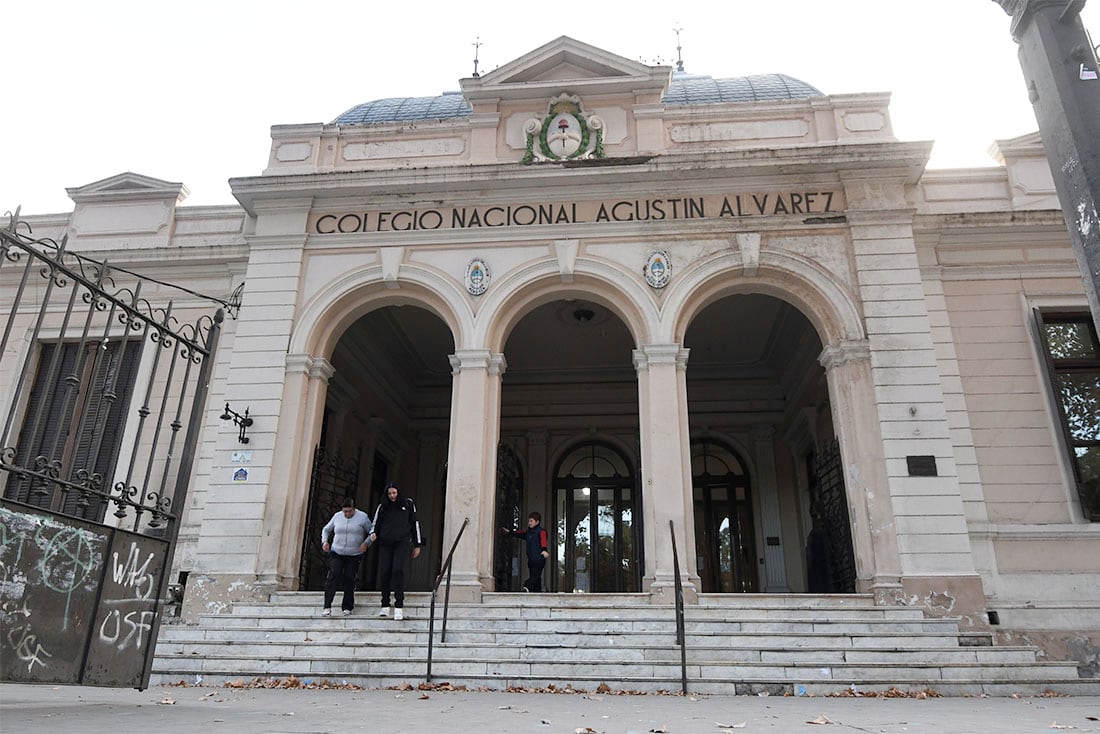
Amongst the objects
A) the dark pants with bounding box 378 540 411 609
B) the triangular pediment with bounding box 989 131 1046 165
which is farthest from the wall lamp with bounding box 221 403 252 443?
the triangular pediment with bounding box 989 131 1046 165

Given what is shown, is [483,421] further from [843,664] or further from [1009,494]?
[1009,494]

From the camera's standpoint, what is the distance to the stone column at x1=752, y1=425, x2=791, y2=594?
1372cm

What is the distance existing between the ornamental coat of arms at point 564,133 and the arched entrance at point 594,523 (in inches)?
251

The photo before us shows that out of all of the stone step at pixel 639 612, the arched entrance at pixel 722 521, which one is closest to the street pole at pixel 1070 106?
the stone step at pixel 639 612

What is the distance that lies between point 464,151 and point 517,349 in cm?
446

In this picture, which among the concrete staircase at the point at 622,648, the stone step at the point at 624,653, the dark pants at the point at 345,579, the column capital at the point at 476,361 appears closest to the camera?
the concrete staircase at the point at 622,648

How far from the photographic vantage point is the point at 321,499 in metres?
12.1

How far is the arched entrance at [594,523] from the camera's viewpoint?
47.2 feet

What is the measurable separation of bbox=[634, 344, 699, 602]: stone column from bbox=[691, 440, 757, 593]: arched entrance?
5211mm

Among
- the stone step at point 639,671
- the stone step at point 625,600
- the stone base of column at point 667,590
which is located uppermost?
the stone base of column at point 667,590

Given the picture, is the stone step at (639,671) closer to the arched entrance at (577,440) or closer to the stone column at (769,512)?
the stone column at (769,512)

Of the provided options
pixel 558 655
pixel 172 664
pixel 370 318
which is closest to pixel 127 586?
pixel 172 664

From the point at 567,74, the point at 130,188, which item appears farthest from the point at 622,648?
the point at 130,188

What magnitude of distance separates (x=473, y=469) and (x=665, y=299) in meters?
3.45
